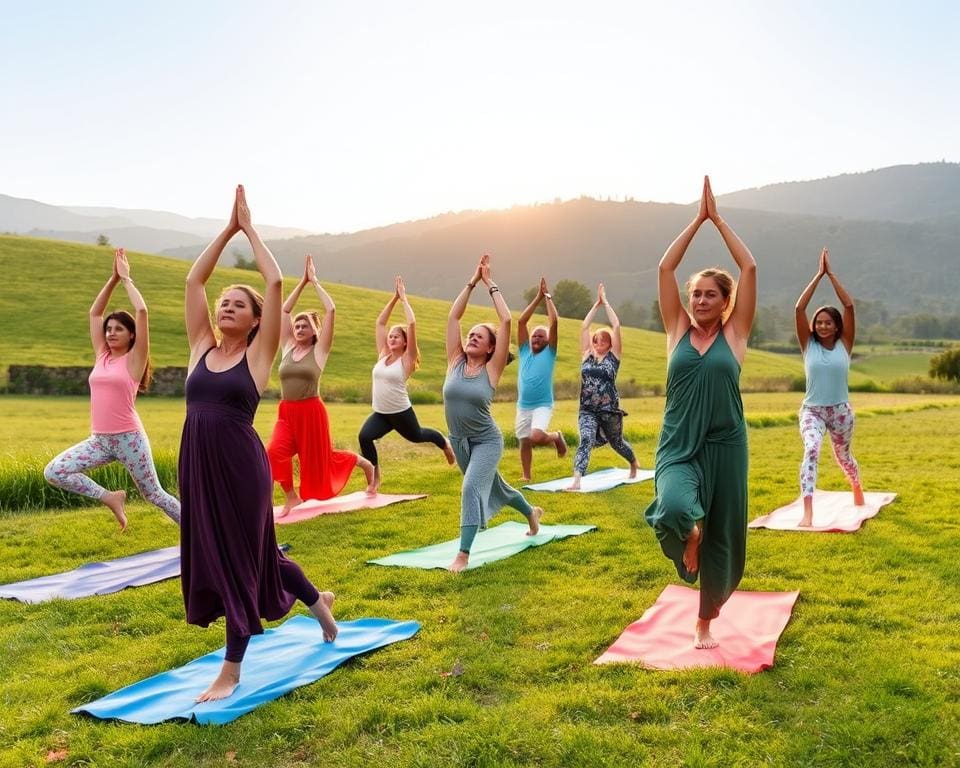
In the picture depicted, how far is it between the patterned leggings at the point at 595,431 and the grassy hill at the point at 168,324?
21209 millimetres

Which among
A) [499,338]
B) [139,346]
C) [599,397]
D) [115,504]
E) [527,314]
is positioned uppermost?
[527,314]

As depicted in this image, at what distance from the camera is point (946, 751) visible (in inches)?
156

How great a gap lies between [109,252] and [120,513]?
191 ft

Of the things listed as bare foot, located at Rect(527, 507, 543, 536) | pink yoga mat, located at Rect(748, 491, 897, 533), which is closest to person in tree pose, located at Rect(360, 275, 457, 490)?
bare foot, located at Rect(527, 507, 543, 536)

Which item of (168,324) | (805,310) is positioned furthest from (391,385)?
(168,324)

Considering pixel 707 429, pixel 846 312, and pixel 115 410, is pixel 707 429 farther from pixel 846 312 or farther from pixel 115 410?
pixel 115 410

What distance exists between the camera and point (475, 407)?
26.6ft

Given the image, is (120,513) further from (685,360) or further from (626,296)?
(626,296)

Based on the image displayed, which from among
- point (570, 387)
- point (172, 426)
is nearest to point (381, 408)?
point (172, 426)

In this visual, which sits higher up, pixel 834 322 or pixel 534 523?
pixel 834 322

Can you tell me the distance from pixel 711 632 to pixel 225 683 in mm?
3185

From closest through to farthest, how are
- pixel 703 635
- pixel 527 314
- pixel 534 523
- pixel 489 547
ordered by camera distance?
pixel 703 635, pixel 489 547, pixel 534 523, pixel 527 314

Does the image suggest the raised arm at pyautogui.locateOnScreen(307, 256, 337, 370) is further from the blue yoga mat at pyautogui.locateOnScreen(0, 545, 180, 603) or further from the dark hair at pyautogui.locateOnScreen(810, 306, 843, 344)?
the dark hair at pyautogui.locateOnScreen(810, 306, 843, 344)

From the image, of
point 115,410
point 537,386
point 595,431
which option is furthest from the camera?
point 537,386
